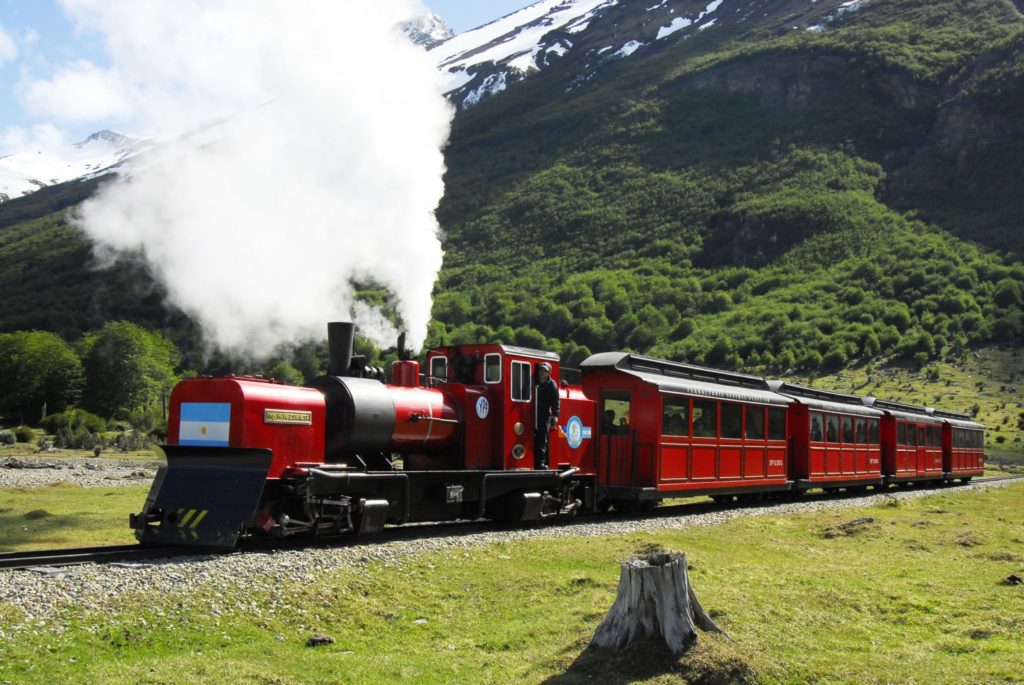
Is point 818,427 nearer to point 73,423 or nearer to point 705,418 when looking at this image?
point 705,418

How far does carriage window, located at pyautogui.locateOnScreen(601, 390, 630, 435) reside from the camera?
78.4ft

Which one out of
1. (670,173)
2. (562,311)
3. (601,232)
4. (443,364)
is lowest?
(443,364)

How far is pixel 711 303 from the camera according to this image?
150 metres

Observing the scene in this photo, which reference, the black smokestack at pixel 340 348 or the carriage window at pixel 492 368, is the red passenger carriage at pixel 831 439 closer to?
the carriage window at pixel 492 368

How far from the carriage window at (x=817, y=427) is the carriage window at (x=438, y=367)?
52.3ft

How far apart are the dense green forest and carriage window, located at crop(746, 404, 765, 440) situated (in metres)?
81.2

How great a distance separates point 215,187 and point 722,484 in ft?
77.5

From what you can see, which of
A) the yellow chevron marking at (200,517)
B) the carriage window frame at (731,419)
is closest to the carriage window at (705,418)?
the carriage window frame at (731,419)

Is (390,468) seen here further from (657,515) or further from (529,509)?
(657,515)

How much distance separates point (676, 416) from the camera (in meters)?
24.3

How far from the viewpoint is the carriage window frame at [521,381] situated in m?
20.2

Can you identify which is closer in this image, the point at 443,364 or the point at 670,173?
the point at 443,364

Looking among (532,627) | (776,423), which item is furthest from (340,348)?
(776,423)

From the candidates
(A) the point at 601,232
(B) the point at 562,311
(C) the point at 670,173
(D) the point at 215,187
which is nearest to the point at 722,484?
(D) the point at 215,187
